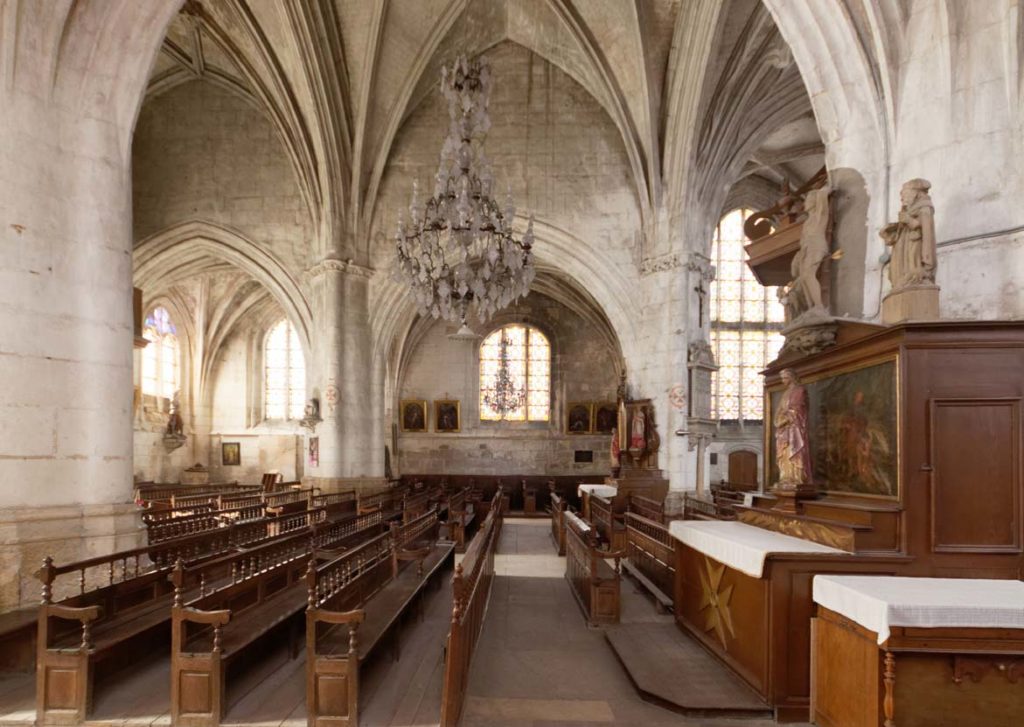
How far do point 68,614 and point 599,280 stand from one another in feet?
46.7

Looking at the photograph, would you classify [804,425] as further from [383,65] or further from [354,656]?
[383,65]

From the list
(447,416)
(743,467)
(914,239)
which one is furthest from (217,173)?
(743,467)

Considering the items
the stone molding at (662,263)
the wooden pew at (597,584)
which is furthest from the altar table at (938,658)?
the stone molding at (662,263)

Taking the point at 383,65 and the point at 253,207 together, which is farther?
the point at 253,207

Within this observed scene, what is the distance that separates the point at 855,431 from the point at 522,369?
65.4 ft

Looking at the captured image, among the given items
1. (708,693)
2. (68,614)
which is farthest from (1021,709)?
(68,614)

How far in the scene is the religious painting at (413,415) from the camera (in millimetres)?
24703

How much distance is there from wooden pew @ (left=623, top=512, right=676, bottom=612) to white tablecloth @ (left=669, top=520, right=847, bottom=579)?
98cm

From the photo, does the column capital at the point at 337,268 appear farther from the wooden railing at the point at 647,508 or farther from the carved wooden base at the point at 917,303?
the carved wooden base at the point at 917,303

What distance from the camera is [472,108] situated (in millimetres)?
10164

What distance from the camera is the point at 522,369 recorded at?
25.1 m

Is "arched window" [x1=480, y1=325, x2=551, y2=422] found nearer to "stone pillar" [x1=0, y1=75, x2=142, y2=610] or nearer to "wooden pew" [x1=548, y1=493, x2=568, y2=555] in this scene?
"wooden pew" [x1=548, y1=493, x2=568, y2=555]

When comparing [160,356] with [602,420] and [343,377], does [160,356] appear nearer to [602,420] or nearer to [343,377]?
[343,377]

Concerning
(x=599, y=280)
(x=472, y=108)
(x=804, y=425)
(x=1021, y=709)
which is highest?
(x=472, y=108)
